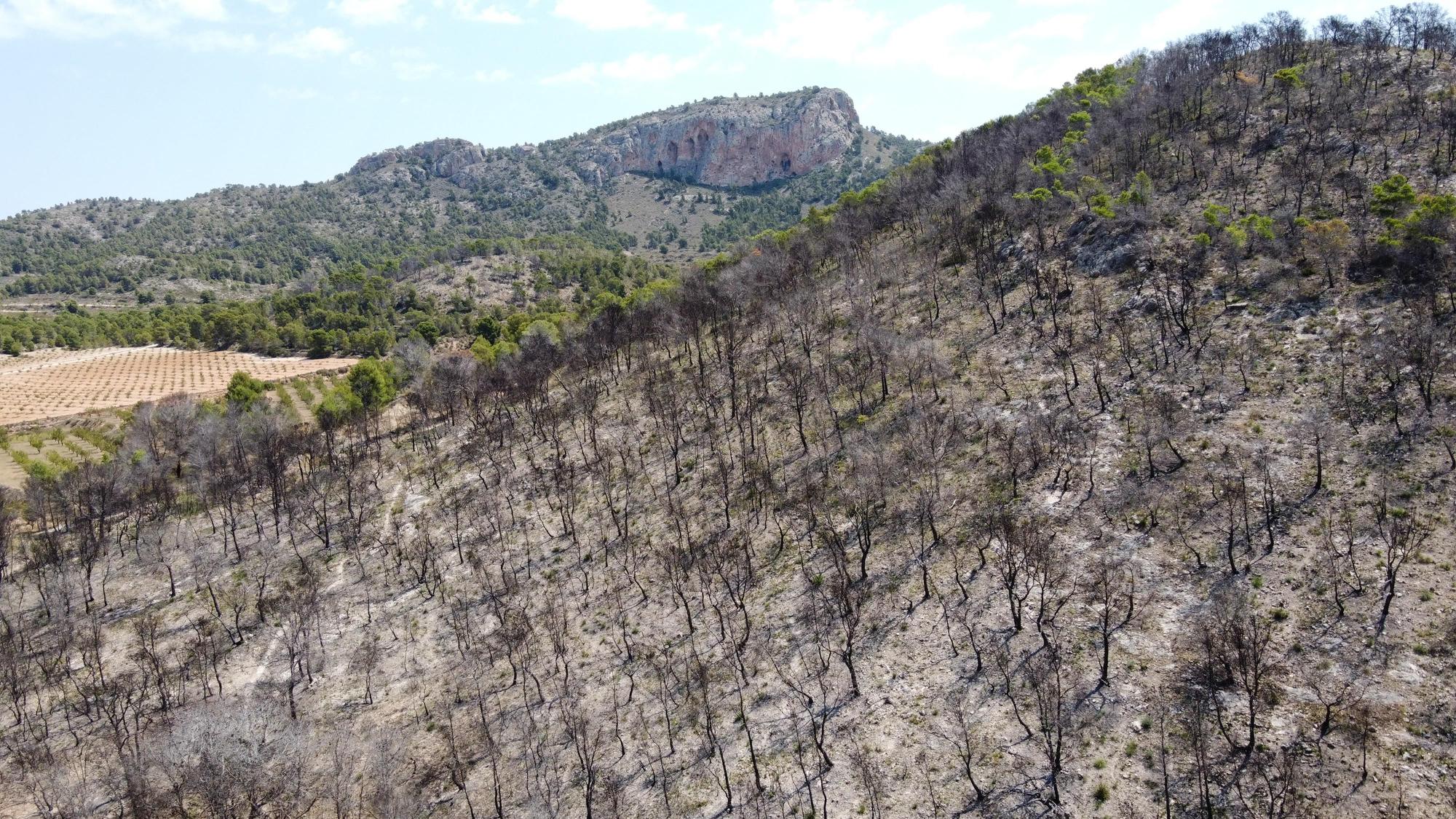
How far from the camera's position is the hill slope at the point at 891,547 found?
1171 inches

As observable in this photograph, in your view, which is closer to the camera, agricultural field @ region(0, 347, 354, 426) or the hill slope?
the hill slope

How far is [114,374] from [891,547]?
145663 mm

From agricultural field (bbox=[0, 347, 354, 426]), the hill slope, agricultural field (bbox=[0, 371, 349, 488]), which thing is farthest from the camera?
agricultural field (bbox=[0, 347, 354, 426])

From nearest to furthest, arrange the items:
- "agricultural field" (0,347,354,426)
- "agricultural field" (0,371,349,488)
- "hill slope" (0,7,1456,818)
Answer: "hill slope" (0,7,1456,818) < "agricultural field" (0,371,349,488) < "agricultural field" (0,347,354,426)

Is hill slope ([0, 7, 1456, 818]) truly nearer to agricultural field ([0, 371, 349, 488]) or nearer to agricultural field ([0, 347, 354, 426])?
agricultural field ([0, 371, 349, 488])

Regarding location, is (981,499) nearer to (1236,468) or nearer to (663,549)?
(1236,468)

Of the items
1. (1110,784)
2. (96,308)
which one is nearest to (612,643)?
(1110,784)

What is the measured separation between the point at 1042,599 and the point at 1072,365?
2641 cm

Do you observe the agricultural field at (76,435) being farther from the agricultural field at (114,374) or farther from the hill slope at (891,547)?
the hill slope at (891,547)

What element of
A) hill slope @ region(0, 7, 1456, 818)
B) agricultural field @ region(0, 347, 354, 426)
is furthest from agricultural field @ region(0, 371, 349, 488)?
→ hill slope @ region(0, 7, 1456, 818)

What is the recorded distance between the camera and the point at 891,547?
4419 cm

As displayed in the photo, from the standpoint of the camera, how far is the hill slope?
97.6ft

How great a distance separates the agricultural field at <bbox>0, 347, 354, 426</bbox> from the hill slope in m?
47.4

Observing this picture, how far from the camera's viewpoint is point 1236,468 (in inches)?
1602
